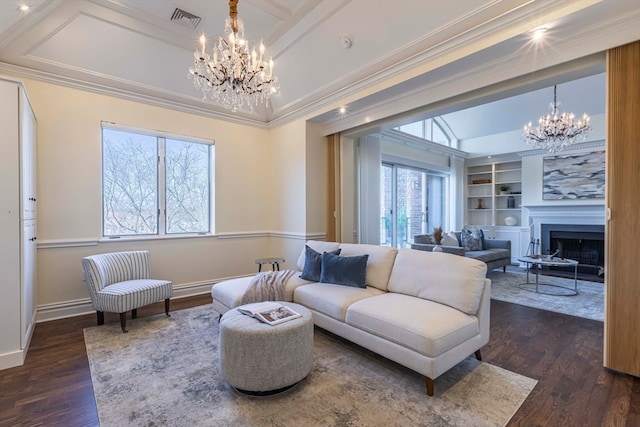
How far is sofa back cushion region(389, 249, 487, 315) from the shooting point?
2.43 metres

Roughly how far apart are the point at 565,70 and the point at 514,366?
2.69m

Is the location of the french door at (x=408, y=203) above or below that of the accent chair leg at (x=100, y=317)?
above

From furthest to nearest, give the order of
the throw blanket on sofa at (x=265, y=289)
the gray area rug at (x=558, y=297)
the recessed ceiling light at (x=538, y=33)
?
the gray area rug at (x=558, y=297)
the throw blanket on sofa at (x=265, y=289)
the recessed ceiling light at (x=538, y=33)

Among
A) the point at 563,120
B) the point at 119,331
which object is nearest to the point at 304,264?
the point at 119,331

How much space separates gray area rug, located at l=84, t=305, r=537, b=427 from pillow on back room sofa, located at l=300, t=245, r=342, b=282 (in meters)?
0.84

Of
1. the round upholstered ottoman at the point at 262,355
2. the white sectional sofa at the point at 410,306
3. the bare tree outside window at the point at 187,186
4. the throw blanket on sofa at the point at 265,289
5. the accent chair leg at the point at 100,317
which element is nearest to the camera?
the round upholstered ottoman at the point at 262,355

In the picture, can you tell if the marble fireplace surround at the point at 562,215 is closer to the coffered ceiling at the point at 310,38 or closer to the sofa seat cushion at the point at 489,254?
the sofa seat cushion at the point at 489,254

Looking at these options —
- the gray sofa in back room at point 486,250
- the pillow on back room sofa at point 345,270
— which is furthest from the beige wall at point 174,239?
the gray sofa in back room at point 486,250

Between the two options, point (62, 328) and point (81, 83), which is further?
point (81, 83)

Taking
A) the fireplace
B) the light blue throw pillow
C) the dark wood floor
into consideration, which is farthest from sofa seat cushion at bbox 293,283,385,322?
the fireplace

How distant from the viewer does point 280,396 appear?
208 centimetres

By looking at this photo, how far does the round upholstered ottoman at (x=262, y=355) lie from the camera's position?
2.02 metres

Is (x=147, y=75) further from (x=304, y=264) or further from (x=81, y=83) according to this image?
(x=304, y=264)

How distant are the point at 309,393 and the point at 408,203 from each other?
19.3ft
